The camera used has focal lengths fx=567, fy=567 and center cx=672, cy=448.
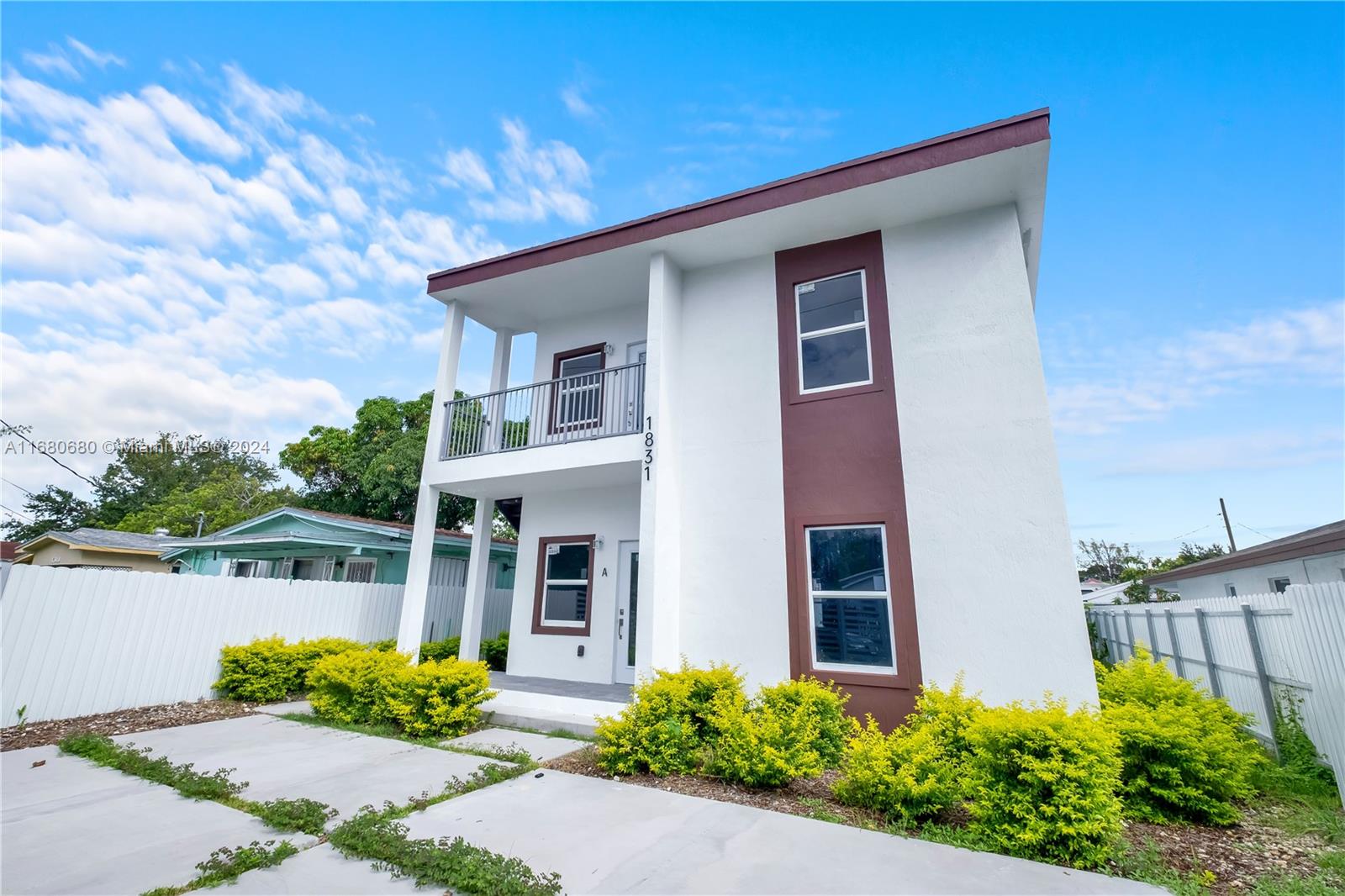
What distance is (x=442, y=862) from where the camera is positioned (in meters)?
3.23

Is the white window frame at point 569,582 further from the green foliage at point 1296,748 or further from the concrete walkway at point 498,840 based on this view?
the green foliage at point 1296,748

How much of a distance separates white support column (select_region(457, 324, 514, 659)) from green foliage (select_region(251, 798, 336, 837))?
5429 mm

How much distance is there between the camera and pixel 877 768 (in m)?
4.21

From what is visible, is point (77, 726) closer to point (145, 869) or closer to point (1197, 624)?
point (145, 869)

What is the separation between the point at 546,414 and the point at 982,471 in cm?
693

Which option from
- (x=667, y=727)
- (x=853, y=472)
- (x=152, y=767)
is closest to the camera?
(x=152, y=767)

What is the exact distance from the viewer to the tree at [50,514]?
35.7m

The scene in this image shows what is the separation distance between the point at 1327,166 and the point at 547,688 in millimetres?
14771

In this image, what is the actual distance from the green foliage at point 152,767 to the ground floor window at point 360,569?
25.8 ft

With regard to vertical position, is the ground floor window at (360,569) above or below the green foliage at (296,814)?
above

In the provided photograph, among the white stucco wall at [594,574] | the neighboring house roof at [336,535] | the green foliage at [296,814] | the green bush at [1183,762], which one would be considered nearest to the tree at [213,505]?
the neighboring house roof at [336,535]

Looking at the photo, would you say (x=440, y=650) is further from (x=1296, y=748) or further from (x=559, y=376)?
(x=1296, y=748)

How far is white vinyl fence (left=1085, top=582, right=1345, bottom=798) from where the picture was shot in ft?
14.8

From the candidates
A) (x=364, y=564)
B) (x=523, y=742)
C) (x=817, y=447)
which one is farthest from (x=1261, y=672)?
(x=364, y=564)
